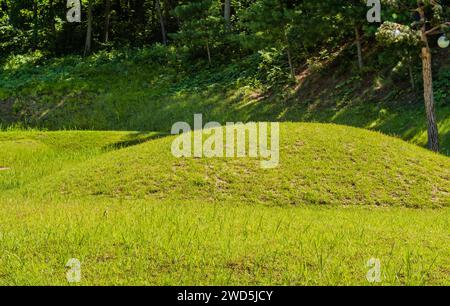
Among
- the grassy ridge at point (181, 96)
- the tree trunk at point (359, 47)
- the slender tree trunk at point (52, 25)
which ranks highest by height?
the slender tree trunk at point (52, 25)

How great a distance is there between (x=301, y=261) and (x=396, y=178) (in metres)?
9.27

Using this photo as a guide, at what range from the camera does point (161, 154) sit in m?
20.2

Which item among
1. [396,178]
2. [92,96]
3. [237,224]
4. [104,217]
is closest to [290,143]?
[396,178]

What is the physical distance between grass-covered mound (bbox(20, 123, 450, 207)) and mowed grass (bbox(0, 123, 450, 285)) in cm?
6

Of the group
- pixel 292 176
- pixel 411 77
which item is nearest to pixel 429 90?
pixel 411 77

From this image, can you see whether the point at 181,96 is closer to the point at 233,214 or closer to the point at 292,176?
the point at 292,176

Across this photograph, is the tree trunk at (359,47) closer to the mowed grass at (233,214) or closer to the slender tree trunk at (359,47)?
the slender tree trunk at (359,47)

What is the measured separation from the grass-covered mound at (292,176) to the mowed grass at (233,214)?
0.20 feet

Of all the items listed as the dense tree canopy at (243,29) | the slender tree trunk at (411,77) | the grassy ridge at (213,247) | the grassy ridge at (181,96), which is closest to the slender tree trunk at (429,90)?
the dense tree canopy at (243,29)

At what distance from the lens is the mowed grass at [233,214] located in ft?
31.0

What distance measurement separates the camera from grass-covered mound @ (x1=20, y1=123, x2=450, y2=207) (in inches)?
660

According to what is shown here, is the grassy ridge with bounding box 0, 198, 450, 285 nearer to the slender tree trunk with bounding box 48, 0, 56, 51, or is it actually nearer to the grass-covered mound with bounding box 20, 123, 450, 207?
the grass-covered mound with bounding box 20, 123, 450, 207

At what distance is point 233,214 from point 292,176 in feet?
14.7
